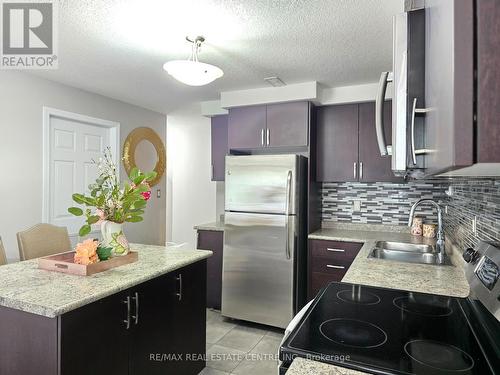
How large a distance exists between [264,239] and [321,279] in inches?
25.3

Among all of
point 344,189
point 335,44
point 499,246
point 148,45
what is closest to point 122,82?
point 148,45

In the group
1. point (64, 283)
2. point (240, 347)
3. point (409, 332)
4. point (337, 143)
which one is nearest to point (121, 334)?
point (64, 283)

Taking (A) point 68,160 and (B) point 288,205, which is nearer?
(B) point 288,205

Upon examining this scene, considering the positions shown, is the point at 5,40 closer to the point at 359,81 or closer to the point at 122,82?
the point at 122,82

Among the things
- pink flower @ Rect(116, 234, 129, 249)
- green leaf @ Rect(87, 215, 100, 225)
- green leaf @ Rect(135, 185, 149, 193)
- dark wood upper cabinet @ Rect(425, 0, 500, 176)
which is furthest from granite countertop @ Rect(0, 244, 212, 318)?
dark wood upper cabinet @ Rect(425, 0, 500, 176)

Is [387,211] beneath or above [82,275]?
above

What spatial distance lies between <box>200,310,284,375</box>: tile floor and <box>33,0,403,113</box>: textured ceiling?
2334 mm

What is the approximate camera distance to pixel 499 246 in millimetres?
986

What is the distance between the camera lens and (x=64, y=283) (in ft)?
4.92

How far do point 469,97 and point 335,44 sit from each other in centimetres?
213

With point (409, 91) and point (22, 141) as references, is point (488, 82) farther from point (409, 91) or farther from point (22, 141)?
point (22, 141)

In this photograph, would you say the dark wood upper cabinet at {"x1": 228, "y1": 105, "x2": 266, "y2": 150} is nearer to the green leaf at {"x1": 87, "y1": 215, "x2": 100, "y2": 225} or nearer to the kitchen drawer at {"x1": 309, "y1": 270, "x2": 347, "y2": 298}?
the kitchen drawer at {"x1": 309, "y1": 270, "x2": 347, "y2": 298}

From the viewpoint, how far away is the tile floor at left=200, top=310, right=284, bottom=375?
7.72ft

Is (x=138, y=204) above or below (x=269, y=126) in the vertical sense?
below
